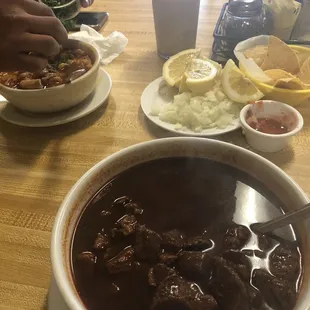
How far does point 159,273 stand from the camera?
63cm

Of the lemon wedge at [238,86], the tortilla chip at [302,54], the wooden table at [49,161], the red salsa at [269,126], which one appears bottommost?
the wooden table at [49,161]

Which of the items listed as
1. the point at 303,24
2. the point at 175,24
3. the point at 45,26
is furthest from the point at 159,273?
the point at 303,24

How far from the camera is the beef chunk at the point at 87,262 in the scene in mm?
653

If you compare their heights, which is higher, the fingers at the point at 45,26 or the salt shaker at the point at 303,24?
the fingers at the point at 45,26

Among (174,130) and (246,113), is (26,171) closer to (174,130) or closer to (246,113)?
(174,130)

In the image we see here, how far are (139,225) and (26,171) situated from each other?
1.70 ft

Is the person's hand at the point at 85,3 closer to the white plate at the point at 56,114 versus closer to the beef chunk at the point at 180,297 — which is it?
the white plate at the point at 56,114

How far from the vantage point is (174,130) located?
1168mm

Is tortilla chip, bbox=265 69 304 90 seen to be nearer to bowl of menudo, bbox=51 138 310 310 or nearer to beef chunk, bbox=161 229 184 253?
bowl of menudo, bbox=51 138 310 310

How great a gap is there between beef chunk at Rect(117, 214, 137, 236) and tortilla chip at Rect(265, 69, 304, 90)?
75 cm

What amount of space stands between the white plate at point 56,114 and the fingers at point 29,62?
0.18m

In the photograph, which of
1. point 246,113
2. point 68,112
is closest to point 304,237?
point 246,113

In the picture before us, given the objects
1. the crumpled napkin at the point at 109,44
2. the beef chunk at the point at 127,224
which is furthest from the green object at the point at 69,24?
the beef chunk at the point at 127,224

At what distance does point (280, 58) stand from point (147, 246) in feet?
3.05
